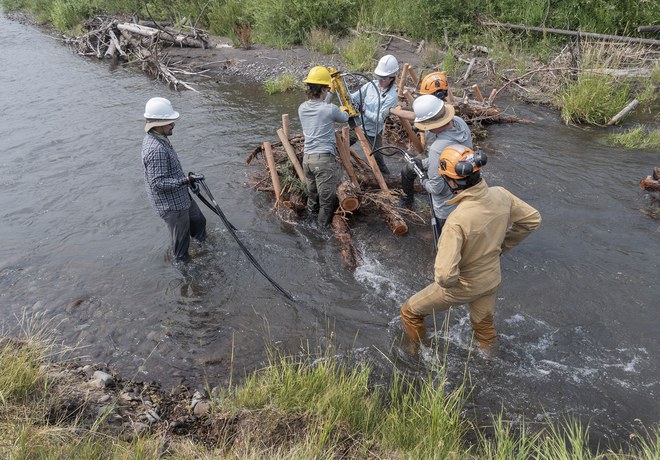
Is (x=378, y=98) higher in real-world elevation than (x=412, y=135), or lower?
higher

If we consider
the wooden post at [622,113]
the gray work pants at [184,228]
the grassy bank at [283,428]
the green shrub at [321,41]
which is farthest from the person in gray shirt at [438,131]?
the green shrub at [321,41]

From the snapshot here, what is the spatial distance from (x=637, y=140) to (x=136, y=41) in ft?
52.2

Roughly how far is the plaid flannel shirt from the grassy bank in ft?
6.76

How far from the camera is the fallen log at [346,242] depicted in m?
6.40

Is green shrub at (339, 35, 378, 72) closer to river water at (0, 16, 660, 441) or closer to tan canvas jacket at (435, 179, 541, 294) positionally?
river water at (0, 16, 660, 441)

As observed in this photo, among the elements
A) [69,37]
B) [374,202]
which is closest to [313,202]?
[374,202]

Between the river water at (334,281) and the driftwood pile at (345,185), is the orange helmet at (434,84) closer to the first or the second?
the driftwood pile at (345,185)

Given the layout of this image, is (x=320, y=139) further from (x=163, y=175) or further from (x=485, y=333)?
(x=485, y=333)

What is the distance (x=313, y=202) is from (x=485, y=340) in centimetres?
336

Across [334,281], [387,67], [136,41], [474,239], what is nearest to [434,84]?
[387,67]

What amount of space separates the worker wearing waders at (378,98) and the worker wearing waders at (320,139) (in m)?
0.85

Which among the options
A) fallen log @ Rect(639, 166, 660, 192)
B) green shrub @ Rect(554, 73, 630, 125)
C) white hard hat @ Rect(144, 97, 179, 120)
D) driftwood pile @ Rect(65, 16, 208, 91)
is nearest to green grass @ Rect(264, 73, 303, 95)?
driftwood pile @ Rect(65, 16, 208, 91)

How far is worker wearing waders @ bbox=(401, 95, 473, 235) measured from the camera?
16.1 ft

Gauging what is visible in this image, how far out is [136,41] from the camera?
56.7ft
